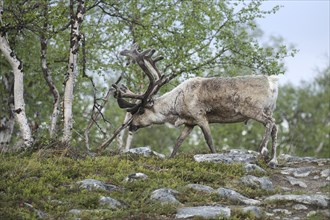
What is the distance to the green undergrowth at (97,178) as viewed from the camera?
9.51m

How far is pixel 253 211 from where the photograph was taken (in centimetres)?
949

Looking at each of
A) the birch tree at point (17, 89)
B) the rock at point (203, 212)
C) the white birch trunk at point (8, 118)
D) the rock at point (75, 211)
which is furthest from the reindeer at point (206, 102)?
the white birch trunk at point (8, 118)

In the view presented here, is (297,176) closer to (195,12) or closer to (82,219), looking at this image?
(82,219)

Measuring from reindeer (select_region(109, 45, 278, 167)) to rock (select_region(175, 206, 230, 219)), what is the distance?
4256mm

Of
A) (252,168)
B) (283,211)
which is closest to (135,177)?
(252,168)

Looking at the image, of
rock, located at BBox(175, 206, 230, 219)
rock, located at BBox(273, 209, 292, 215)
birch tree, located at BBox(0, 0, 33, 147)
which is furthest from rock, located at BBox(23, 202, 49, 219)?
birch tree, located at BBox(0, 0, 33, 147)

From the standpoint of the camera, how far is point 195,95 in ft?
46.9

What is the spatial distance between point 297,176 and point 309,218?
3572 mm

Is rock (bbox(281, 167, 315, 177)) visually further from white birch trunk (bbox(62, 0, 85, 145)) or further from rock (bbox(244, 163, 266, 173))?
white birch trunk (bbox(62, 0, 85, 145))

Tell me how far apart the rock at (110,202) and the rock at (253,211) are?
2.00m

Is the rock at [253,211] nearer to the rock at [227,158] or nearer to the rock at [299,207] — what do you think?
the rock at [299,207]

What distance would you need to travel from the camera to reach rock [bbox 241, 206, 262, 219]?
30.8ft

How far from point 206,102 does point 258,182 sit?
3.08 meters

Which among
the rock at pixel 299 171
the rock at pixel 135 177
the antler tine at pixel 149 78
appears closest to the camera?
the rock at pixel 135 177
